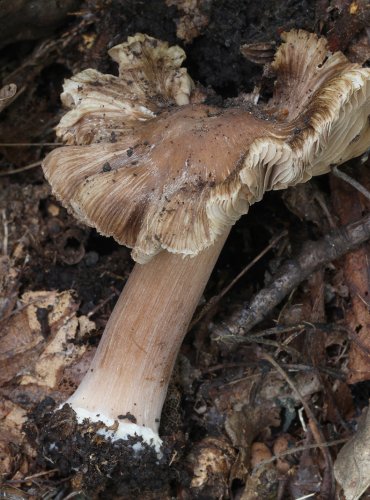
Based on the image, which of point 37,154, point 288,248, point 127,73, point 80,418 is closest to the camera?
point 80,418

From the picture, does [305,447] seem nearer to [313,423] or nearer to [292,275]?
[313,423]

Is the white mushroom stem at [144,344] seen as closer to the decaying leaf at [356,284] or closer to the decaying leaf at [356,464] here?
the decaying leaf at [356,284]

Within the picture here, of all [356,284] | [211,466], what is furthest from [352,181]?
[211,466]

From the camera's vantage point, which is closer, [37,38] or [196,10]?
[196,10]

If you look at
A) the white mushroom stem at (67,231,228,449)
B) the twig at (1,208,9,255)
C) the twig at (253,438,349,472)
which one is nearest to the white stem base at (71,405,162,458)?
the white mushroom stem at (67,231,228,449)

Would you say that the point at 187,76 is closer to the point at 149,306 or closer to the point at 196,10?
the point at 196,10

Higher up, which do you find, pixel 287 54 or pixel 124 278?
pixel 287 54

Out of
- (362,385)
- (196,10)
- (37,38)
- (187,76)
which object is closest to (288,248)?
(362,385)

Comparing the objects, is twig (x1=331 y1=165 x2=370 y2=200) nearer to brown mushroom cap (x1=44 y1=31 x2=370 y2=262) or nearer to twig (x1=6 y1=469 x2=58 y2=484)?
brown mushroom cap (x1=44 y1=31 x2=370 y2=262)
